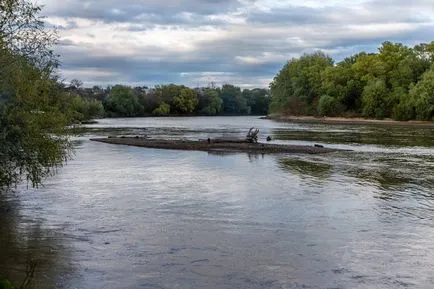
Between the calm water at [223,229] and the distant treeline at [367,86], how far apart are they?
3701 inches

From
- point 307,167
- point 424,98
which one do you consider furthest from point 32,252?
point 424,98

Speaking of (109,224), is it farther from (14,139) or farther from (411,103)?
(411,103)

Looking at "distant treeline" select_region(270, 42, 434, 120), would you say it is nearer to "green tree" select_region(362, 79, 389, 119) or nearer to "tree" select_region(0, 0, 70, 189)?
"green tree" select_region(362, 79, 389, 119)

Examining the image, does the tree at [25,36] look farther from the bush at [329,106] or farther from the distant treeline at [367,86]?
the bush at [329,106]

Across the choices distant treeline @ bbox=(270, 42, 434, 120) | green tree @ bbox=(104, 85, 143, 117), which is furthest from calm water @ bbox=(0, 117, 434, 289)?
green tree @ bbox=(104, 85, 143, 117)

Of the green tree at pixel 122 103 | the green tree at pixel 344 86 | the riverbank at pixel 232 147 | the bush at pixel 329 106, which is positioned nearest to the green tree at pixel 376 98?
the green tree at pixel 344 86

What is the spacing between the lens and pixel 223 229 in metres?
19.7

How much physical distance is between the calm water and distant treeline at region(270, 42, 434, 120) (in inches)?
3701

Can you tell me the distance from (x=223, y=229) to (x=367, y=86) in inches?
4945

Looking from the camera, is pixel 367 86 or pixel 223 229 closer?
pixel 223 229

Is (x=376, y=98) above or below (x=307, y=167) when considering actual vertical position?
above

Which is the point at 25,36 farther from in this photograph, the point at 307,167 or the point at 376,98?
the point at 376,98

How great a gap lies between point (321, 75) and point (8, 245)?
501 feet

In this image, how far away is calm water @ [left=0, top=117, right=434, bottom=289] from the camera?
14602 millimetres
